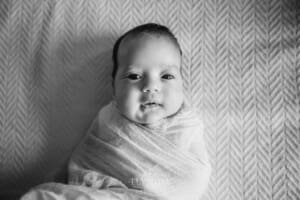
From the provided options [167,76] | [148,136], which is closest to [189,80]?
[167,76]

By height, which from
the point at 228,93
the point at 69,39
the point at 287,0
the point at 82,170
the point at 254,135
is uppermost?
the point at 287,0

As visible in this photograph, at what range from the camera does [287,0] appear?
3.34ft

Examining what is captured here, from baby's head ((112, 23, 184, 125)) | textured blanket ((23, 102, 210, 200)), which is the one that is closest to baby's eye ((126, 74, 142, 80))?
baby's head ((112, 23, 184, 125))

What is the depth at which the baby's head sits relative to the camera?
85 centimetres

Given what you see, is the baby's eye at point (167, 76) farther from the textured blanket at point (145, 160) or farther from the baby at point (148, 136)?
the textured blanket at point (145, 160)

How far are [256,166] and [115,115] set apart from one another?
0.49m

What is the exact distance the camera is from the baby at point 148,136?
822 millimetres

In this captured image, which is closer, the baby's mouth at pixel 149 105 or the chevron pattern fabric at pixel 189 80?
the baby's mouth at pixel 149 105

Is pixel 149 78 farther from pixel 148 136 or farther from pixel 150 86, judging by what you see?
pixel 148 136

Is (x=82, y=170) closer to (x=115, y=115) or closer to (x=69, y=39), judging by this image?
(x=115, y=115)

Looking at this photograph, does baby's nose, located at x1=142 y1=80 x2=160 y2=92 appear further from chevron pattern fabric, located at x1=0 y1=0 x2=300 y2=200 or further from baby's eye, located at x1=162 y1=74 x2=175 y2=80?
chevron pattern fabric, located at x1=0 y1=0 x2=300 y2=200

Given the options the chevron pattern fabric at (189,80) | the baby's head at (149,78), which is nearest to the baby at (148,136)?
the baby's head at (149,78)

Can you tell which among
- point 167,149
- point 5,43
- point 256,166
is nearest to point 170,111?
point 167,149

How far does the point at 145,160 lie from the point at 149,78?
232mm
